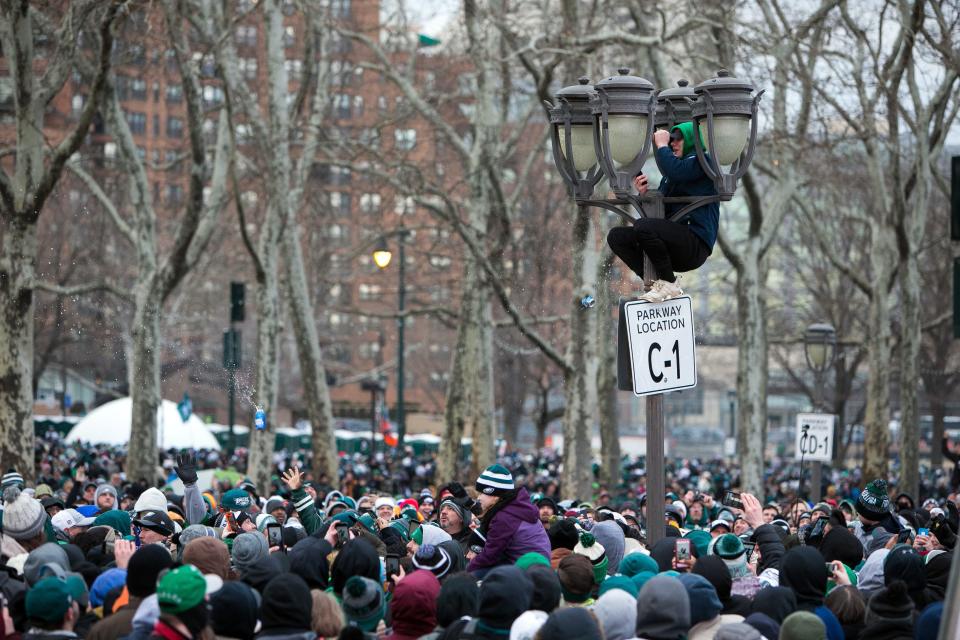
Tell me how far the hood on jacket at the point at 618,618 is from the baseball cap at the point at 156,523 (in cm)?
369

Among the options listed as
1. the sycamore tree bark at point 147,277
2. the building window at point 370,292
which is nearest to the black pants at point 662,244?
the sycamore tree bark at point 147,277

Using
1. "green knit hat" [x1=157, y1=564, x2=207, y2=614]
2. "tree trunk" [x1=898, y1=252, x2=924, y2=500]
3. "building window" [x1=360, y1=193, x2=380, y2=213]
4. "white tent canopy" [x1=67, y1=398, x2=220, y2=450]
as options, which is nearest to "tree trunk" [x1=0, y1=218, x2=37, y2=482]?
"building window" [x1=360, y1=193, x2=380, y2=213]

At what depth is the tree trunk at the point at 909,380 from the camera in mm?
27391

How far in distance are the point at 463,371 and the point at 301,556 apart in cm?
2327

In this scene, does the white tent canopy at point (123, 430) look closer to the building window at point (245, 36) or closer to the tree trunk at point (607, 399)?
the building window at point (245, 36)

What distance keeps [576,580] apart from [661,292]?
219 cm

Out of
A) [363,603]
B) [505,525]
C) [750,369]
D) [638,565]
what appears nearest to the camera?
[363,603]

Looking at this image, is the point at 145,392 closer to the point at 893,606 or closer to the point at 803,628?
the point at 893,606

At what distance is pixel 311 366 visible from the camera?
29.7 meters

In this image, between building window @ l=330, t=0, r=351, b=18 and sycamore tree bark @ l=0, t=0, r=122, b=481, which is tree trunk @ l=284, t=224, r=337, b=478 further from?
sycamore tree bark @ l=0, t=0, r=122, b=481

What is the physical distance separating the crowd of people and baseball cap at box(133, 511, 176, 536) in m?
0.01

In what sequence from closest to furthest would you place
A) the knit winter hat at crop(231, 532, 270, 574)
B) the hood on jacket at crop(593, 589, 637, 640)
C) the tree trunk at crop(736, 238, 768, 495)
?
the hood on jacket at crop(593, 589, 637, 640), the knit winter hat at crop(231, 532, 270, 574), the tree trunk at crop(736, 238, 768, 495)

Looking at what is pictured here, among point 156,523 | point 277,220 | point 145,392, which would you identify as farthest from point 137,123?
point 156,523

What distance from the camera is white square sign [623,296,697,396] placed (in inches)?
362
